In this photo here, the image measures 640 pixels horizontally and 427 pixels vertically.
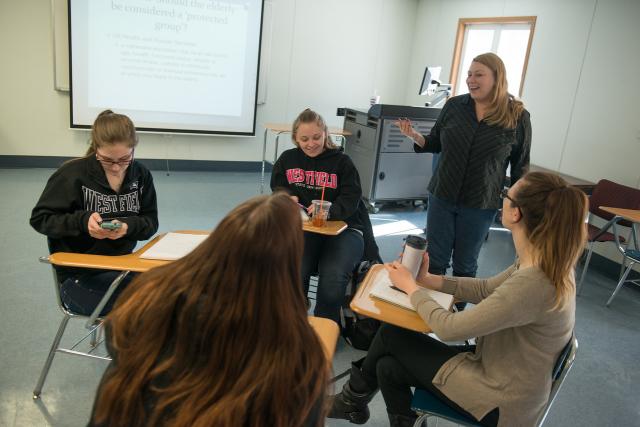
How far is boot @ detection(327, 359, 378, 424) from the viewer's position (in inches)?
70.6

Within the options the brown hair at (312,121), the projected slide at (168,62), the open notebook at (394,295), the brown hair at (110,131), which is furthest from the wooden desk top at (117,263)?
the projected slide at (168,62)

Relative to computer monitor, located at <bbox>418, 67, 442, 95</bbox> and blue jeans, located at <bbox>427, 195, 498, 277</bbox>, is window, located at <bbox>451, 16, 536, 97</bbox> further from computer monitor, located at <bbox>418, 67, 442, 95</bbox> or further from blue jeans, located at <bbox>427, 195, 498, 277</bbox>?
blue jeans, located at <bbox>427, 195, 498, 277</bbox>

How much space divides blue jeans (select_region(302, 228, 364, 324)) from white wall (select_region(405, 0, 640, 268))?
114 inches

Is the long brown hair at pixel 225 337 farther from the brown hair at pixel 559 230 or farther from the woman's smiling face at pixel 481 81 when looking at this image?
the woman's smiling face at pixel 481 81

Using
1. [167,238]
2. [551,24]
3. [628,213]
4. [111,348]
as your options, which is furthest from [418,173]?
[111,348]

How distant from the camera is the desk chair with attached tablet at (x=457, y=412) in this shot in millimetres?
1427

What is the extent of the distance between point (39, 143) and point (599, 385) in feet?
17.9

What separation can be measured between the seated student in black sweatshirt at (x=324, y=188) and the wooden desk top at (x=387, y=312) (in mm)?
795

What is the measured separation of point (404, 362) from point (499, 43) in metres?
5.21

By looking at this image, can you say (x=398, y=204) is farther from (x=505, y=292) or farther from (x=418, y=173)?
(x=505, y=292)

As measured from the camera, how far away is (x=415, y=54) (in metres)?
6.86

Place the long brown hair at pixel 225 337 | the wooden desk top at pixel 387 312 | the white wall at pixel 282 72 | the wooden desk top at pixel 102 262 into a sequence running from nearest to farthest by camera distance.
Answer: the long brown hair at pixel 225 337 → the wooden desk top at pixel 387 312 → the wooden desk top at pixel 102 262 → the white wall at pixel 282 72

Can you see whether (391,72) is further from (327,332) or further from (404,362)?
(327,332)

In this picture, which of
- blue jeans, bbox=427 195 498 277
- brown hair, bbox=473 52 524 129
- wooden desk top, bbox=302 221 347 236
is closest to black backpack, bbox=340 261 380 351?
wooden desk top, bbox=302 221 347 236
